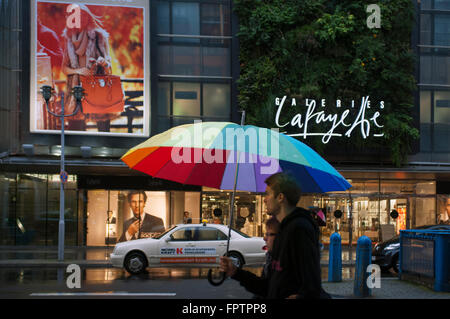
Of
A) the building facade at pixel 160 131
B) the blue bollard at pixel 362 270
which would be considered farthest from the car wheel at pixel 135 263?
the building facade at pixel 160 131

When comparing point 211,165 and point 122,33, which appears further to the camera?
point 122,33

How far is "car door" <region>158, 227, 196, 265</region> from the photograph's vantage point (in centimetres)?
1517

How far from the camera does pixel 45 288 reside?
12312 millimetres

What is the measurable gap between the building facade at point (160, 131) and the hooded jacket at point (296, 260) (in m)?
19.0

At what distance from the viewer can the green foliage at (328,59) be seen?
2388 centimetres

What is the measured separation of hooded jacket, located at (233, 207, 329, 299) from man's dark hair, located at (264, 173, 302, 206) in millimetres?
116

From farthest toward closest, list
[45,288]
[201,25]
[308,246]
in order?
[201,25]
[45,288]
[308,246]

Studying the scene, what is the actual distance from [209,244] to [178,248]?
955mm

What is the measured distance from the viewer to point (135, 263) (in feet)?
49.3

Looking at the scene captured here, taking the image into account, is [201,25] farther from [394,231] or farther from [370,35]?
[394,231]

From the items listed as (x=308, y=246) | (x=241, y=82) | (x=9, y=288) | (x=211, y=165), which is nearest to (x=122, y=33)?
(x=241, y=82)

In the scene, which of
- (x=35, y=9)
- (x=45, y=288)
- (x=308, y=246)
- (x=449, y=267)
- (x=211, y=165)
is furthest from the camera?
(x=35, y=9)

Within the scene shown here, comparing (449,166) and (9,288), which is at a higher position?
(449,166)
